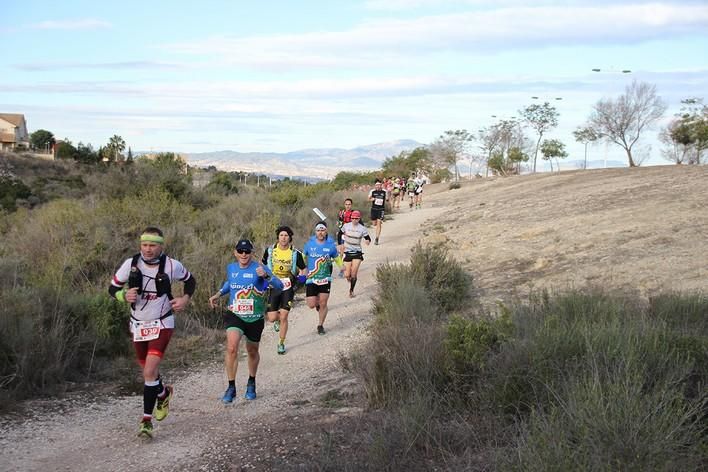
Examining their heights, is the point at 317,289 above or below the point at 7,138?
below

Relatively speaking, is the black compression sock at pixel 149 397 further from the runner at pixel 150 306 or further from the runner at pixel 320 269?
the runner at pixel 320 269

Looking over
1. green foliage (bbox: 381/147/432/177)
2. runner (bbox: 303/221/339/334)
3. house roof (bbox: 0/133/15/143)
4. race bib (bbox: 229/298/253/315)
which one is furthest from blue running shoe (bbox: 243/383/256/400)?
house roof (bbox: 0/133/15/143)

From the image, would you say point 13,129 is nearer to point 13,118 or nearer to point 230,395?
point 13,118

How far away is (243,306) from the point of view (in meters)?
7.76

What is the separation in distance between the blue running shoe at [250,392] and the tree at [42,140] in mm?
98010

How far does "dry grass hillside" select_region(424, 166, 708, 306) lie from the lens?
1171cm

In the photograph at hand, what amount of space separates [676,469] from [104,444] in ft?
16.0

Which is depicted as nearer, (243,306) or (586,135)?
→ (243,306)

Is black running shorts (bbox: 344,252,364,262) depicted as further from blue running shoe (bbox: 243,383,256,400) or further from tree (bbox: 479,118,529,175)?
tree (bbox: 479,118,529,175)

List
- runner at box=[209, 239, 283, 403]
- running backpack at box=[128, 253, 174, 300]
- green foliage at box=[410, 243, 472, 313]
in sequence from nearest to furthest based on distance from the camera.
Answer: running backpack at box=[128, 253, 174, 300] → runner at box=[209, 239, 283, 403] → green foliage at box=[410, 243, 472, 313]

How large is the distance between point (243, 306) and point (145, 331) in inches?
55.0

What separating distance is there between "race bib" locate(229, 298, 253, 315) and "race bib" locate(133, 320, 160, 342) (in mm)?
1281

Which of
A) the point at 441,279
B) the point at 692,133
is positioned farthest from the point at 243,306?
the point at 692,133

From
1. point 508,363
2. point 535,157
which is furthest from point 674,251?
point 535,157
